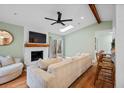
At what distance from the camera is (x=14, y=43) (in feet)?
14.1

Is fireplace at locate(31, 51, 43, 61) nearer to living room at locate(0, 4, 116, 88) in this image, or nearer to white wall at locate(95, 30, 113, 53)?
living room at locate(0, 4, 116, 88)

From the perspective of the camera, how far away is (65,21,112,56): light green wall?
6.54 m

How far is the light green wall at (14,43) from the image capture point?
13.0ft

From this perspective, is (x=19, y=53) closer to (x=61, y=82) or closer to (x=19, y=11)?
Result: (x=19, y=11)

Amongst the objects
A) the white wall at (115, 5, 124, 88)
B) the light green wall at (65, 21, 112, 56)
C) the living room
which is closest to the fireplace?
the living room

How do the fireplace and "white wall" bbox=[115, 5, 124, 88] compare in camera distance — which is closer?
"white wall" bbox=[115, 5, 124, 88]

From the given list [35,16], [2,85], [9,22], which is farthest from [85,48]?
[2,85]

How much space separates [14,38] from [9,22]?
2.14 ft

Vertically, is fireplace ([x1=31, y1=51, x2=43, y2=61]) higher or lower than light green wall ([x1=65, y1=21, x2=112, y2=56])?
lower

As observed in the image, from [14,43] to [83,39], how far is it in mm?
4382

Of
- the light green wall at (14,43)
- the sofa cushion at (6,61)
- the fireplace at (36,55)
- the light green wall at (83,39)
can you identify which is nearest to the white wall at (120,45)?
the sofa cushion at (6,61)

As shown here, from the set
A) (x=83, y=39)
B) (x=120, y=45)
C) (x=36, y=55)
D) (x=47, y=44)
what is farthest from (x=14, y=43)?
(x=83, y=39)

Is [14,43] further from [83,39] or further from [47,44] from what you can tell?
[83,39]

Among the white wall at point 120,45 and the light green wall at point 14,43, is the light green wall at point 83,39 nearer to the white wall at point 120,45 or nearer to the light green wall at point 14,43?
the light green wall at point 14,43
